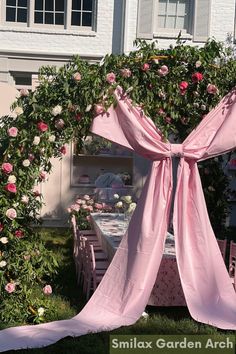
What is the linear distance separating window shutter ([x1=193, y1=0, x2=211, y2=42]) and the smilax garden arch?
6.39m

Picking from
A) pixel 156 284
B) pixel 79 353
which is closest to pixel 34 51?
pixel 156 284

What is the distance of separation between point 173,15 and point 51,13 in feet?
9.26

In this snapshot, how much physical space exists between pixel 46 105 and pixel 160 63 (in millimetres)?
1351

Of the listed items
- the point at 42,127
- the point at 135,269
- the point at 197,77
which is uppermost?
the point at 197,77

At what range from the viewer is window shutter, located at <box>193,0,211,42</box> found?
39.8ft

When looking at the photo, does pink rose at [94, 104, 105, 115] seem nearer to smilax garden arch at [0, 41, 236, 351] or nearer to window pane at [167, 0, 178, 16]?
smilax garden arch at [0, 41, 236, 351]

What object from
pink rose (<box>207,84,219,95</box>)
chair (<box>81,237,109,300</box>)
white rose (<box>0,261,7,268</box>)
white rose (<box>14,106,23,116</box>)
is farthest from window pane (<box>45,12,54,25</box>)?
white rose (<box>0,261,7,268</box>)

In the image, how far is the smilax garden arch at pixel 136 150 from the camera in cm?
581

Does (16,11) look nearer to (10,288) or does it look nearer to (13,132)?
(13,132)

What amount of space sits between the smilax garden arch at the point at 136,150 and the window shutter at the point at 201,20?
21.0ft

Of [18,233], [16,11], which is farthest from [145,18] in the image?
[18,233]

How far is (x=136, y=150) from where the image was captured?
19.6ft

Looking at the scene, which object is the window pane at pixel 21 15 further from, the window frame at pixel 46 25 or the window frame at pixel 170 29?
the window frame at pixel 170 29

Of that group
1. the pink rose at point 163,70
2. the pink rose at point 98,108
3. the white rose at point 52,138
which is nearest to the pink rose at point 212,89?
the pink rose at point 163,70
